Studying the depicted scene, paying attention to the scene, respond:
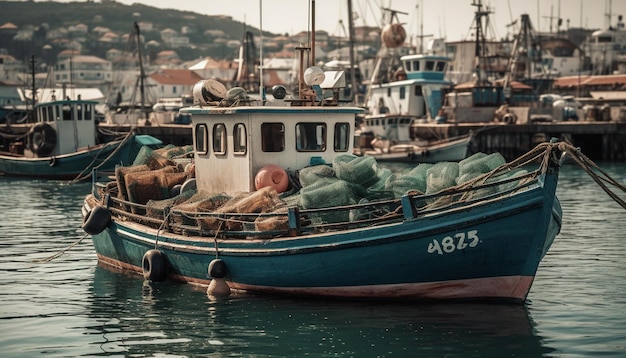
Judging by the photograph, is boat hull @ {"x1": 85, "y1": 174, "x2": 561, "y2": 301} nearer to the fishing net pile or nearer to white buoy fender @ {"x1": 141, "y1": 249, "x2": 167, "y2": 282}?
the fishing net pile

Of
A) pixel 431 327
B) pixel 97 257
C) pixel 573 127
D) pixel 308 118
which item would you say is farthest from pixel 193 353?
pixel 573 127

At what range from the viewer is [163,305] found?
579 inches

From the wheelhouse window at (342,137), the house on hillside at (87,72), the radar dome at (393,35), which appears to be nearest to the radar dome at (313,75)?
the wheelhouse window at (342,137)

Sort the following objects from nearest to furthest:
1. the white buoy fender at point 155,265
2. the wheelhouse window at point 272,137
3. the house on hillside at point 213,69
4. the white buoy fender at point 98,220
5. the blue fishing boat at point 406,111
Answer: the white buoy fender at point 155,265 → the wheelhouse window at point 272,137 → the white buoy fender at point 98,220 → the blue fishing boat at point 406,111 → the house on hillside at point 213,69

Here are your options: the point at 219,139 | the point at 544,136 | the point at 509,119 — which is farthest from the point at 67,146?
the point at 219,139

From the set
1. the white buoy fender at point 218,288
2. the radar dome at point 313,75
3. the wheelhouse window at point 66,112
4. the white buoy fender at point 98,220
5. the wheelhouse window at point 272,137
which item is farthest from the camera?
the wheelhouse window at point 66,112

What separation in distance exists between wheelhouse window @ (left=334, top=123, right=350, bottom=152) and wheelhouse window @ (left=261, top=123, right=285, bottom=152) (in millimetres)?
1075

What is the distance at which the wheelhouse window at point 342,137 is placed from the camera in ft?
55.9

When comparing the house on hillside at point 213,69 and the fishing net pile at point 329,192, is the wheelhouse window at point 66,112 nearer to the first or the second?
the fishing net pile at point 329,192

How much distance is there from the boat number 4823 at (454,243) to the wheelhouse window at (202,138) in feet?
18.6

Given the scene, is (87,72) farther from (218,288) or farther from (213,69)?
(218,288)

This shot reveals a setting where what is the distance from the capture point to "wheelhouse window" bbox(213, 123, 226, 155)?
16844 mm

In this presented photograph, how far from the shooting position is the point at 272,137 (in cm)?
1639

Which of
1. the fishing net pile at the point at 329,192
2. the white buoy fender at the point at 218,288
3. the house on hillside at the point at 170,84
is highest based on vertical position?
the house on hillside at the point at 170,84
